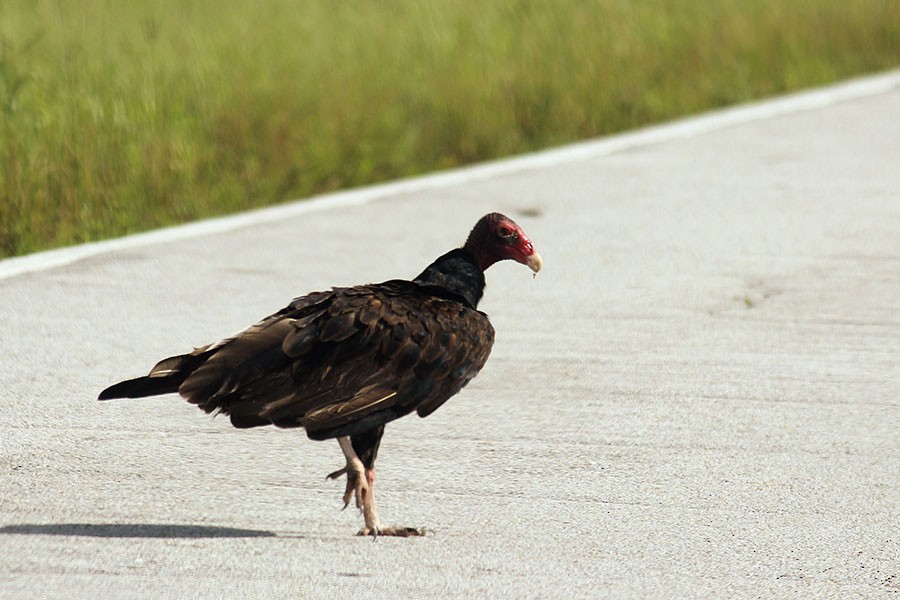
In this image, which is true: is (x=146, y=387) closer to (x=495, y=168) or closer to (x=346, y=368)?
(x=346, y=368)

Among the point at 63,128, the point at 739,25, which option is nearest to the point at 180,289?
the point at 63,128

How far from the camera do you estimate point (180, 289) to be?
8.77 meters

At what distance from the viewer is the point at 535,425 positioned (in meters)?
6.68

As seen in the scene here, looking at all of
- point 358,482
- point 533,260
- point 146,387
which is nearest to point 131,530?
point 146,387

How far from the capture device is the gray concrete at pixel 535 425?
5.14 metres

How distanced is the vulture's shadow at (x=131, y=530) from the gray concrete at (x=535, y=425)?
13 mm

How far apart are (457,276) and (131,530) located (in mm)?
1261

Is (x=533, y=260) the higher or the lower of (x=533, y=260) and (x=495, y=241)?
the lower

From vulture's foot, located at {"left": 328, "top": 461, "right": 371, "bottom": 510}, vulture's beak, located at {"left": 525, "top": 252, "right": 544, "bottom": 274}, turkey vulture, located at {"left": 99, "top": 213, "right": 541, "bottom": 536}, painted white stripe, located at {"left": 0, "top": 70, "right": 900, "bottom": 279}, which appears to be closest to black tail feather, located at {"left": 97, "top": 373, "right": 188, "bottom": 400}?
turkey vulture, located at {"left": 99, "top": 213, "right": 541, "bottom": 536}

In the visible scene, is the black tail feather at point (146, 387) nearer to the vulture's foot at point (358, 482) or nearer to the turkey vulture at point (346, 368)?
the turkey vulture at point (346, 368)

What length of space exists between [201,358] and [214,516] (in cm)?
64

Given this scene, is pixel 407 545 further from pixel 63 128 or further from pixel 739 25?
pixel 739 25

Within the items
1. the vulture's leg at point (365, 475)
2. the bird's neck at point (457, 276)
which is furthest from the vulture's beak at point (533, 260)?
the vulture's leg at point (365, 475)

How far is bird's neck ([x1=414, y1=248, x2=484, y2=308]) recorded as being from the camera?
5.66 metres
